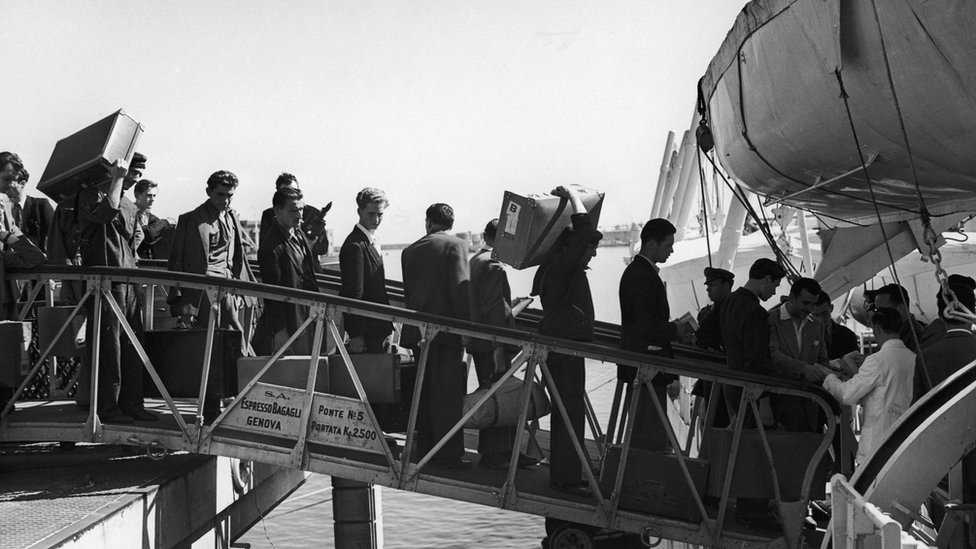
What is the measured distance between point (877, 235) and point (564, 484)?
16.4ft

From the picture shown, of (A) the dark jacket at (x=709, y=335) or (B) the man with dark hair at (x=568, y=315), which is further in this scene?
(A) the dark jacket at (x=709, y=335)

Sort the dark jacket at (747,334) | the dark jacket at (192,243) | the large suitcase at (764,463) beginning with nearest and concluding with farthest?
the large suitcase at (764,463) < the dark jacket at (747,334) < the dark jacket at (192,243)

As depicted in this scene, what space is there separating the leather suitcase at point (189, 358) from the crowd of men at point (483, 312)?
164mm

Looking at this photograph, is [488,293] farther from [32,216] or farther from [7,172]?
[32,216]

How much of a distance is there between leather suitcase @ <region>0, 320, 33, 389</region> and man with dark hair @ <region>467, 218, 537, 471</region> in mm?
2827

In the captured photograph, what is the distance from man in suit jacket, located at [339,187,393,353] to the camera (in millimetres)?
7012

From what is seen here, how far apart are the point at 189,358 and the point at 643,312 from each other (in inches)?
119

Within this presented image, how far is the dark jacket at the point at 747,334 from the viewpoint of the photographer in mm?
6582

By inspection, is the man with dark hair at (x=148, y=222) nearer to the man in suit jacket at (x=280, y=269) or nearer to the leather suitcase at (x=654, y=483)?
the man in suit jacket at (x=280, y=269)

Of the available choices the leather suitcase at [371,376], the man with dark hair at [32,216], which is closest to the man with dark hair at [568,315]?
the leather suitcase at [371,376]

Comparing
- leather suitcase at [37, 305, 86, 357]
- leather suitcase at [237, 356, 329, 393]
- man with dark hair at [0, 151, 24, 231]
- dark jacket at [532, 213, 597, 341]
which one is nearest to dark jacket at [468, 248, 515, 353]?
dark jacket at [532, 213, 597, 341]

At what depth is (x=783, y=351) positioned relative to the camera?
24.2ft

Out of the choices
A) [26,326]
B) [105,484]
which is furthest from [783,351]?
[26,326]

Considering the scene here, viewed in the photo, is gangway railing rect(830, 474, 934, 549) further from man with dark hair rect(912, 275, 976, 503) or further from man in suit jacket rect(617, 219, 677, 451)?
man in suit jacket rect(617, 219, 677, 451)
